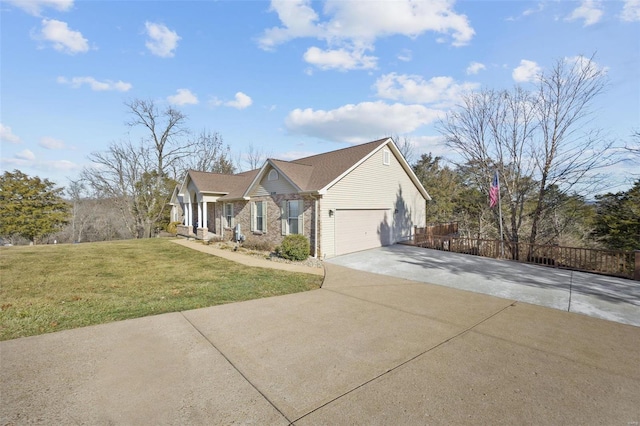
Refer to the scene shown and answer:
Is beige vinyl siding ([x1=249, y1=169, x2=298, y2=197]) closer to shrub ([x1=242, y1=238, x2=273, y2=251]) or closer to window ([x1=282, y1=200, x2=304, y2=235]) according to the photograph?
window ([x1=282, y1=200, x2=304, y2=235])

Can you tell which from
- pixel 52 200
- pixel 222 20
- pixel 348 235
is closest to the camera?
pixel 222 20

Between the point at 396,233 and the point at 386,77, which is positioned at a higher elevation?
the point at 386,77

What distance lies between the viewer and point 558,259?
37.1 ft

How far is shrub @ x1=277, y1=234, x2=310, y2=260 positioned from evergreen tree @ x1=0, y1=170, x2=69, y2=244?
24.6 meters

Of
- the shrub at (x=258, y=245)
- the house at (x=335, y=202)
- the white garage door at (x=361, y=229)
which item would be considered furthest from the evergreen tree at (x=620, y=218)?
the shrub at (x=258, y=245)

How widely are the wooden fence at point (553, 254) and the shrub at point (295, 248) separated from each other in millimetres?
7214

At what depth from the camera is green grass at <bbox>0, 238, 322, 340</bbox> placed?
554cm

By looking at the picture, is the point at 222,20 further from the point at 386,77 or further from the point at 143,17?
the point at 386,77

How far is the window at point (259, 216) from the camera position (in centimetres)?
1586

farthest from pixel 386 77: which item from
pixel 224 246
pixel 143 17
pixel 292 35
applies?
pixel 224 246

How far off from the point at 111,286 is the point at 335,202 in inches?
349

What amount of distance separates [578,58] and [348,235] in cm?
1461

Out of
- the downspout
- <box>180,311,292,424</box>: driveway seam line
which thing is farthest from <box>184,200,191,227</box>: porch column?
<box>180,311,292,424</box>: driveway seam line

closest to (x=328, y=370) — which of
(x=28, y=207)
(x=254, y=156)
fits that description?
(x=28, y=207)
